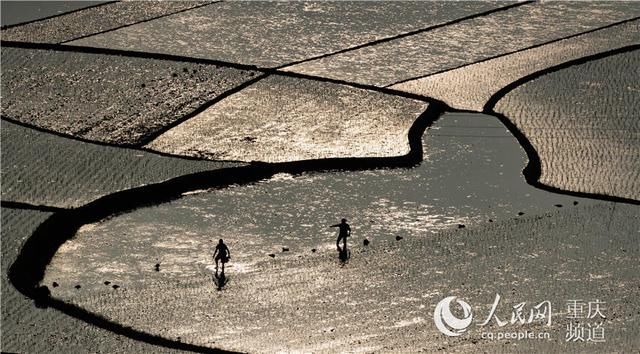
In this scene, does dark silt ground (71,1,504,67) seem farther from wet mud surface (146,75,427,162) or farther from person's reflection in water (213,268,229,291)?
person's reflection in water (213,268,229,291)

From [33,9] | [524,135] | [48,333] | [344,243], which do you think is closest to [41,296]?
[48,333]

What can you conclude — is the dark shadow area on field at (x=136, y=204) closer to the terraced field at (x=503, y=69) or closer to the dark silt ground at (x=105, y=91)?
the terraced field at (x=503, y=69)

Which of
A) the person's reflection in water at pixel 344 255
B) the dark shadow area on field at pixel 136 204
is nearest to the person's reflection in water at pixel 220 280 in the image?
the person's reflection in water at pixel 344 255

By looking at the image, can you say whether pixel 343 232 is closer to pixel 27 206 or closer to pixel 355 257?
pixel 355 257

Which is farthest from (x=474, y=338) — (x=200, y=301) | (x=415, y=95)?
(x=415, y=95)

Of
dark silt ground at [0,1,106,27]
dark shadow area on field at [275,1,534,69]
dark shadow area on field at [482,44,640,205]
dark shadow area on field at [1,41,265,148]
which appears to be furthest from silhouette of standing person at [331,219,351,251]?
dark silt ground at [0,1,106,27]

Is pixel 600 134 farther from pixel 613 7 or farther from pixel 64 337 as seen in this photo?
pixel 64 337

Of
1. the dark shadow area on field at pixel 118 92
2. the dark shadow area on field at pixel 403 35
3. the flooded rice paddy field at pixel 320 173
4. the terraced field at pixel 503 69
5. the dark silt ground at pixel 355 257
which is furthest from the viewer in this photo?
the dark shadow area on field at pixel 403 35
